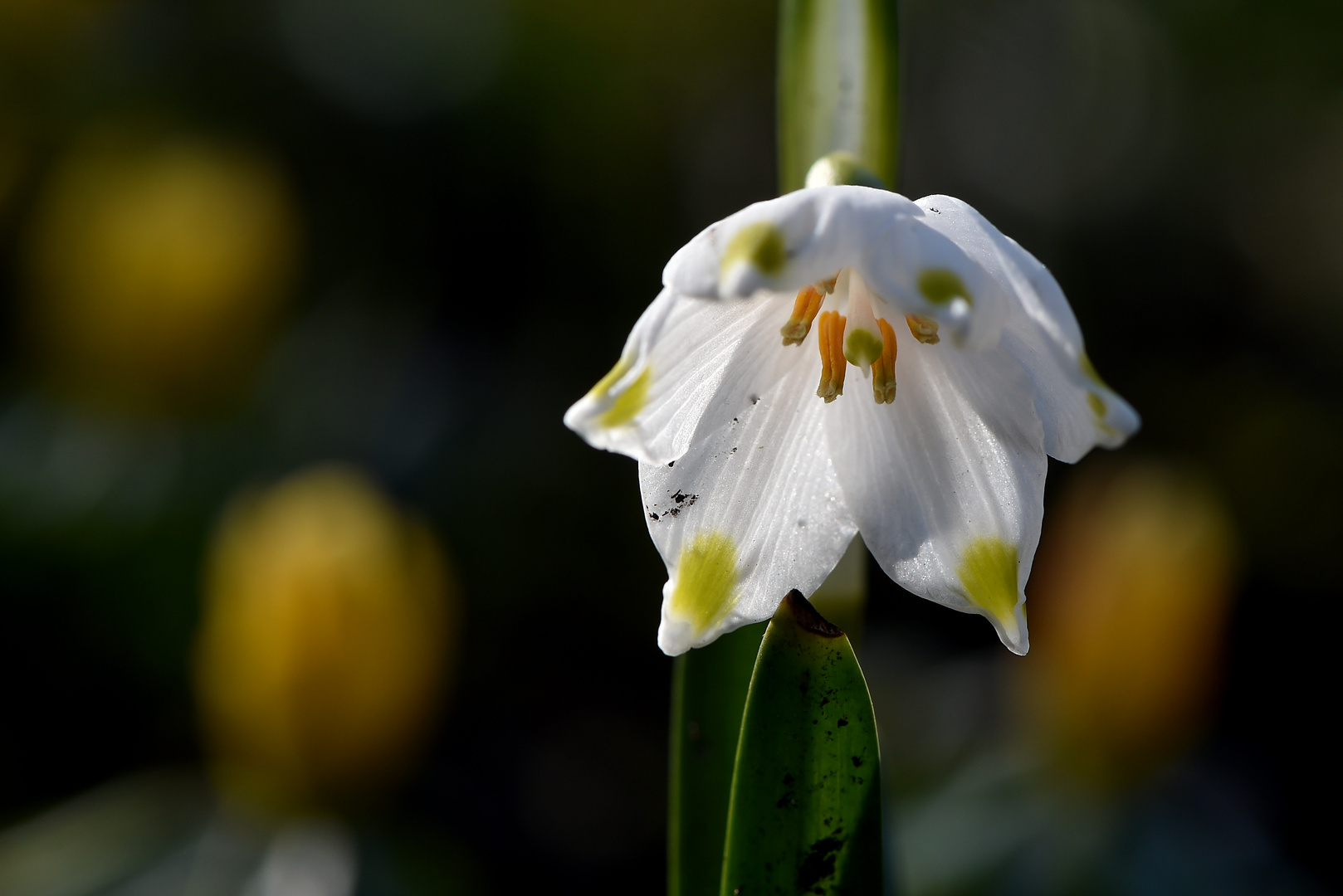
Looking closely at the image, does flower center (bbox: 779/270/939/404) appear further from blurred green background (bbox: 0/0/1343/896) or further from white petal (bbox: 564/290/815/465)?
blurred green background (bbox: 0/0/1343/896)

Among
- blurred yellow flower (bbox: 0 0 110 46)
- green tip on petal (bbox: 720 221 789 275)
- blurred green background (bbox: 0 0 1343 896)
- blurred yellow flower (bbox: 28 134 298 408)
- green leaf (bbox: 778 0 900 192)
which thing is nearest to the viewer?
green tip on petal (bbox: 720 221 789 275)

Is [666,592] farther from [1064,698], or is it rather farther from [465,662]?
[465,662]

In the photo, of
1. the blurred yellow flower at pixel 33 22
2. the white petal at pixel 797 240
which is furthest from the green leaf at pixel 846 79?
the blurred yellow flower at pixel 33 22

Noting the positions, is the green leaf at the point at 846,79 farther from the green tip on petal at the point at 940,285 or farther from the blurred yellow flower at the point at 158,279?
the blurred yellow flower at the point at 158,279

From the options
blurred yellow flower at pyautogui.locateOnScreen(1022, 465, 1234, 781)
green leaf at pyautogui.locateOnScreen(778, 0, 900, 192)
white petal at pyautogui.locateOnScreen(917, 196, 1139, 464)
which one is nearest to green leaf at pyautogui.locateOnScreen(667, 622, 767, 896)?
white petal at pyautogui.locateOnScreen(917, 196, 1139, 464)

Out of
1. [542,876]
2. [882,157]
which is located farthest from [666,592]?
[542,876]

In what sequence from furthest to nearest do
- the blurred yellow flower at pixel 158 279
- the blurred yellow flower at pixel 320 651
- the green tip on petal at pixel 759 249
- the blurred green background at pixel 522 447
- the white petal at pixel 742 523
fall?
the blurred yellow flower at pixel 158 279
the blurred green background at pixel 522 447
the blurred yellow flower at pixel 320 651
the white petal at pixel 742 523
the green tip on petal at pixel 759 249

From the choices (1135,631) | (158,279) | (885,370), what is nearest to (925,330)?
(885,370)

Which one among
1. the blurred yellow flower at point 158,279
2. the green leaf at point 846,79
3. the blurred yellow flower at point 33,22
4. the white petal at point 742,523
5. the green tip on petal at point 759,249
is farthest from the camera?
the blurred yellow flower at point 33,22
